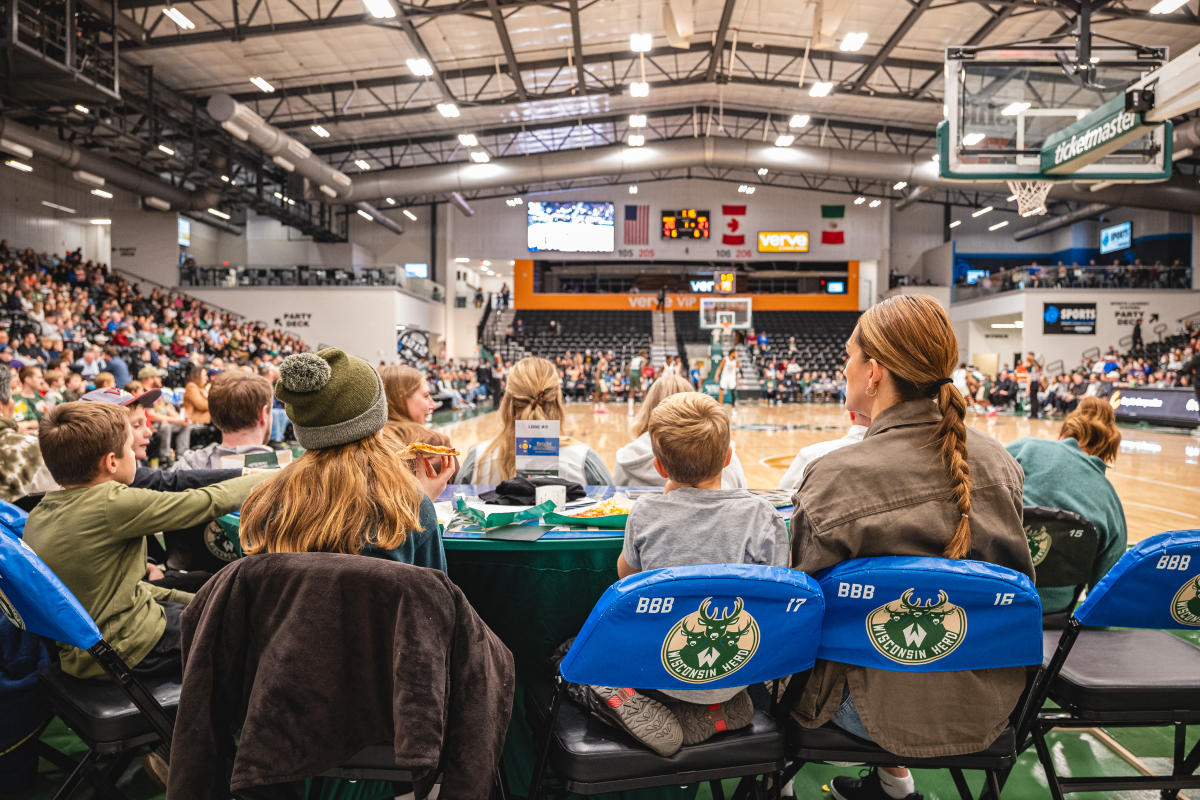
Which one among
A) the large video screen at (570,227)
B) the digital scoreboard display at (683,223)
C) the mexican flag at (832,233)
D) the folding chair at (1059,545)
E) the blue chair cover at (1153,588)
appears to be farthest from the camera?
the mexican flag at (832,233)

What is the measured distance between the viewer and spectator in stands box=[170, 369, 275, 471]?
8.97ft

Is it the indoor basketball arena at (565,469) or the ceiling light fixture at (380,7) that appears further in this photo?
the ceiling light fixture at (380,7)

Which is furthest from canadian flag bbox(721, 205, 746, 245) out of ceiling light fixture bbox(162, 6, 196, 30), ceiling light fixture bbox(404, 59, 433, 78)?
ceiling light fixture bbox(162, 6, 196, 30)

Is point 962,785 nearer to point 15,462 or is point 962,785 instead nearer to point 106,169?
point 15,462

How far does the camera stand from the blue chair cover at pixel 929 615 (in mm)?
1255

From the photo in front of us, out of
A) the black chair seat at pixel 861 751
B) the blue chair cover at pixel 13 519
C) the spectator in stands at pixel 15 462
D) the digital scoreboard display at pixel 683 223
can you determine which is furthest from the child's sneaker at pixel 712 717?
the digital scoreboard display at pixel 683 223

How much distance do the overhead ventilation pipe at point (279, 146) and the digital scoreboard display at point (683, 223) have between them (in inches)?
449

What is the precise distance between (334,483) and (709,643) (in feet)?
2.42

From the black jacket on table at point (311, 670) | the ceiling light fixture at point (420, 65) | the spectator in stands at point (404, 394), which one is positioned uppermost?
the ceiling light fixture at point (420, 65)

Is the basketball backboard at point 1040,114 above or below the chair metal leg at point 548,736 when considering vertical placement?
above

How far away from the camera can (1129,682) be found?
1.62 m

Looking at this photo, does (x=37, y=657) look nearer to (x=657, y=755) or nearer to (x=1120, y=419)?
(x=657, y=755)

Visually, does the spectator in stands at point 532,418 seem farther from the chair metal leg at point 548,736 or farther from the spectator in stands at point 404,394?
the chair metal leg at point 548,736

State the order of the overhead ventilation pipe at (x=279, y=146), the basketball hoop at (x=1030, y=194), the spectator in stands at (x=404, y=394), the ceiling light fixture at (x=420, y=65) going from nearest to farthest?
1. the spectator in stands at (x=404, y=394)
2. the basketball hoop at (x=1030, y=194)
3. the ceiling light fixture at (x=420, y=65)
4. the overhead ventilation pipe at (x=279, y=146)
